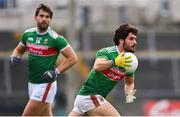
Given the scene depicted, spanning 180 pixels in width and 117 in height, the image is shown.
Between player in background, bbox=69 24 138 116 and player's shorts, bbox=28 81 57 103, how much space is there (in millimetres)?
1220

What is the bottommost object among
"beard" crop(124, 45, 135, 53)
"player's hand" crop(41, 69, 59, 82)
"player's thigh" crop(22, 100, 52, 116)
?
"player's thigh" crop(22, 100, 52, 116)

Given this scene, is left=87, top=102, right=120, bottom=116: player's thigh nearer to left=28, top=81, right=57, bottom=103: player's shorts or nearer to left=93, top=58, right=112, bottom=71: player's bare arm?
left=93, top=58, right=112, bottom=71: player's bare arm

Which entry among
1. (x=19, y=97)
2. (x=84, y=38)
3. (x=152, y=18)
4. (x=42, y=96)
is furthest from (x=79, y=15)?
(x=42, y=96)

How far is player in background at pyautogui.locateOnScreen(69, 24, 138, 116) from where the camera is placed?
1052 cm

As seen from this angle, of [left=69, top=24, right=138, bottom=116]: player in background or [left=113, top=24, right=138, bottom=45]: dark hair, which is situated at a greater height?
[left=113, top=24, right=138, bottom=45]: dark hair

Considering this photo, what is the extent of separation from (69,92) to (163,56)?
13.4 ft

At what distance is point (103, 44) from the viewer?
92.0ft

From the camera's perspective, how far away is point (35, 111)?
12.1 meters

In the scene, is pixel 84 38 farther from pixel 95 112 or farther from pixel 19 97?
pixel 95 112

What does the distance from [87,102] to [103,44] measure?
674 inches

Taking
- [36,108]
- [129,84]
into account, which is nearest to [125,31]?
[129,84]

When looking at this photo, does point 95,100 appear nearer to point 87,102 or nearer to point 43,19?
point 87,102

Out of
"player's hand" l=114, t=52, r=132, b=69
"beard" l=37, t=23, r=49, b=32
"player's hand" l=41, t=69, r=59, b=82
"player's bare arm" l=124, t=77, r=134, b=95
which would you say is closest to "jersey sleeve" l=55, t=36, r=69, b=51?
"beard" l=37, t=23, r=49, b=32

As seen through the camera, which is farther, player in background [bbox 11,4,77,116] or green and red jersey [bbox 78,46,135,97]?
player in background [bbox 11,4,77,116]
